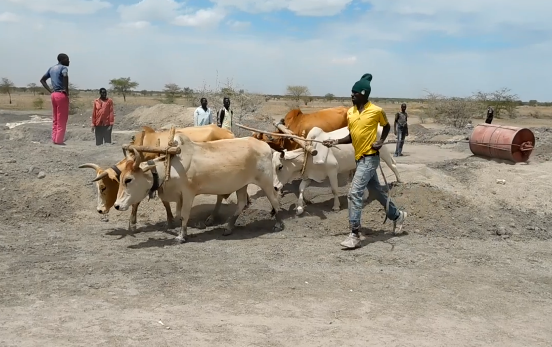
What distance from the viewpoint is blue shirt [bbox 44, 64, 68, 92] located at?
11.9 metres

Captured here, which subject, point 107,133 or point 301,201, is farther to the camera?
point 107,133

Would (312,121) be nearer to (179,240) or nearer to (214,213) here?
(214,213)

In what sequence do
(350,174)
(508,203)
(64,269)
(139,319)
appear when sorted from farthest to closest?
(350,174)
(508,203)
(64,269)
(139,319)

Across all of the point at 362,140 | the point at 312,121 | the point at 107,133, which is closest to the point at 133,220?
the point at 362,140

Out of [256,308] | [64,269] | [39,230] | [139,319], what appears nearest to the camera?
[139,319]

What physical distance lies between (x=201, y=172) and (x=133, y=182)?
954 millimetres

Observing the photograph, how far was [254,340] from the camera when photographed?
4.69 m

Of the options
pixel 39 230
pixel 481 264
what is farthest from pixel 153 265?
pixel 481 264

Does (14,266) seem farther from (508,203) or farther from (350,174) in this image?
(508,203)

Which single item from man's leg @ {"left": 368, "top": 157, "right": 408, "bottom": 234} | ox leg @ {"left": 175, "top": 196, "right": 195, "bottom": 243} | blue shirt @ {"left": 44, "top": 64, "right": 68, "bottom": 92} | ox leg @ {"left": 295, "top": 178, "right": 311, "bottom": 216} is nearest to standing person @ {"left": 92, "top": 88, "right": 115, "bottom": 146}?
blue shirt @ {"left": 44, "top": 64, "right": 68, "bottom": 92}

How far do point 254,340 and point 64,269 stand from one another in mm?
2826

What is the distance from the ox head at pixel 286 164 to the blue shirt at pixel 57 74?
17.2 feet

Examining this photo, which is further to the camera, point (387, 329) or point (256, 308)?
point (256, 308)

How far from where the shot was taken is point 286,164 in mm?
9867
